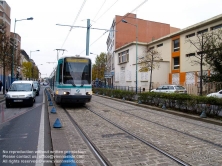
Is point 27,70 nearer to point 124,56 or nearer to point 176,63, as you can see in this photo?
point 124,56

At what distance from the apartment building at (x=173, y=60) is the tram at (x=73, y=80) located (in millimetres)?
18406

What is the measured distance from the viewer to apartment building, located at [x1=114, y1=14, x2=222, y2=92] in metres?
28.4

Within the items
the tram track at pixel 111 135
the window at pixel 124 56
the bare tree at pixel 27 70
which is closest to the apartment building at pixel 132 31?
the window at pixel 124 56

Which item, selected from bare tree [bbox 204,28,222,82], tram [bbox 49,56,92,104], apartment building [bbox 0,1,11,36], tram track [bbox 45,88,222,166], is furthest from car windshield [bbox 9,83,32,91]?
apartment building [bbox 0,1,11,36]

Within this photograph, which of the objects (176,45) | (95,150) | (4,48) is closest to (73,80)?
(95,150)

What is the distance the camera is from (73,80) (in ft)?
41.0

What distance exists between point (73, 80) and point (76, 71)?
613 mm

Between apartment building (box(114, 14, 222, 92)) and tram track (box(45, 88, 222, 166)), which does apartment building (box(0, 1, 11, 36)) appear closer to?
apartment building (box(114, 14, 222, 92))

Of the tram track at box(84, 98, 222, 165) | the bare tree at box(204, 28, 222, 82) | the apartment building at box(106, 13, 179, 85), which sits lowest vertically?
the tram track at box(84, 98, 222, 165)

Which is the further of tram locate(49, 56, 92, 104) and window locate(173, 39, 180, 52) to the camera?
window locate(173, 39, 180, 52)

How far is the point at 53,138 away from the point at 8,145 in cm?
119

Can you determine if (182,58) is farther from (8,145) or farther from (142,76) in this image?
(8,145)

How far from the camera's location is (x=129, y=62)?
39.2 meters

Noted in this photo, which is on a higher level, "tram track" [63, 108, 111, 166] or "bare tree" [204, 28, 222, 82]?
"bare tree" [204, 28, 222, 82]
